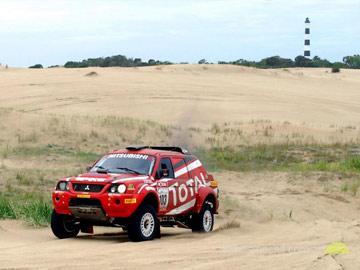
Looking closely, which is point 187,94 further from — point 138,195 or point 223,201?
point 138,195

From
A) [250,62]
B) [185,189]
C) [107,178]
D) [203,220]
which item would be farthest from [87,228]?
[250,62]

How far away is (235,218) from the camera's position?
18453 mm

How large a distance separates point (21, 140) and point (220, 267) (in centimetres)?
2003

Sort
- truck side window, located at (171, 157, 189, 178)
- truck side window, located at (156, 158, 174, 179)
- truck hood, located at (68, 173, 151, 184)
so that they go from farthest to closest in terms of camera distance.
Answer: truck side window, located at (171, 157, 189, 178), truck side window, located at (156, 158, 174, 179), truck hood, located at (68, 173, 151, 184)

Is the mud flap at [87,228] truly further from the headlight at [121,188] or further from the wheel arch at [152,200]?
the headlight at [121,188]

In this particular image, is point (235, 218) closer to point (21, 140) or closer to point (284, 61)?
point (21, 140)

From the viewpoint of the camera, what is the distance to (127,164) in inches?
563

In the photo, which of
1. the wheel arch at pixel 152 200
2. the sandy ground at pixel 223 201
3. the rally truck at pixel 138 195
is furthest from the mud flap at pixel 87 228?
the wheel arch at pixel 152 200

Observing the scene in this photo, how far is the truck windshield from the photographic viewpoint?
14109 millimetres

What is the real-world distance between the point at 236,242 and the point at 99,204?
2.40 metres

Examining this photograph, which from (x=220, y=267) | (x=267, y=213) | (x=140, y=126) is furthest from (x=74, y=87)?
(x=220, y=267)

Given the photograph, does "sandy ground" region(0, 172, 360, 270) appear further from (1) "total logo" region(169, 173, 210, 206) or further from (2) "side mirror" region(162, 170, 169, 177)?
(2) "side mirror" region(162, 170, 169, 177)

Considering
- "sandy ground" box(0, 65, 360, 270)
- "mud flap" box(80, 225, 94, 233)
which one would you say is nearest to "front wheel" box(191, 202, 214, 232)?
"sandy ground" box(0, 65, 360, 270)

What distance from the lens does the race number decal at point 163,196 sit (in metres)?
13.9
